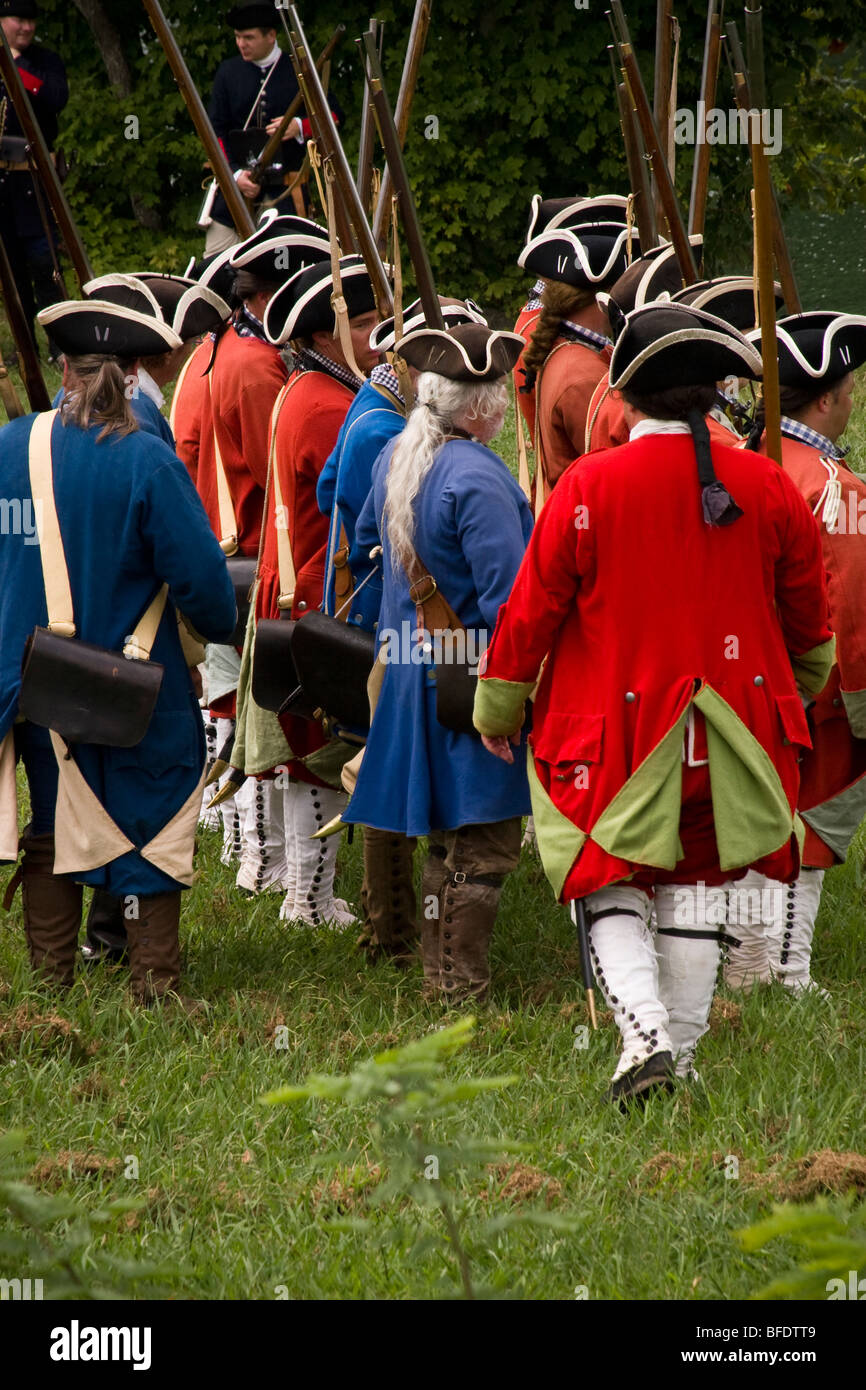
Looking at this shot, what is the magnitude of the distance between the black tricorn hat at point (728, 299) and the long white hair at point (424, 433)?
879 millimetres

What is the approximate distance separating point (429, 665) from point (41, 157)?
253 centimetres

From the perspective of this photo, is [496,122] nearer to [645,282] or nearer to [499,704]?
[645,282]

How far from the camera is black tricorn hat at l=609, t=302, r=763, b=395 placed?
4086 millimetres

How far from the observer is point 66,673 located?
4730mm

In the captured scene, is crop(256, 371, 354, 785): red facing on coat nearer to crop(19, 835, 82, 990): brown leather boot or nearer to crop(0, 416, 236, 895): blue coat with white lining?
crop(0, 416, 236, 895): blue coat with white lining

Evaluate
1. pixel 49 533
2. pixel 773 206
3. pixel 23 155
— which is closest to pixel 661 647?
pixel 773 206

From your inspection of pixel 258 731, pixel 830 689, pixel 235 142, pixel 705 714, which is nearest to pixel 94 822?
pixel 258 731

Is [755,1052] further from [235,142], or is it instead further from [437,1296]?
[235,142]

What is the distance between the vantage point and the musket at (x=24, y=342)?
17.6 feet

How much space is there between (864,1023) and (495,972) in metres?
1.20

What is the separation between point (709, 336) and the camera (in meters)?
4.10

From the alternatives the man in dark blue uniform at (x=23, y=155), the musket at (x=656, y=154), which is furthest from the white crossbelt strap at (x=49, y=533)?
the man in dark blue uniform at (x=23, y=155)

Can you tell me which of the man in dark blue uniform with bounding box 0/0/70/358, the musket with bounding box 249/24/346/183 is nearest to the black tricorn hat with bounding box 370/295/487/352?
the musket with bounding box 249/24/346/183

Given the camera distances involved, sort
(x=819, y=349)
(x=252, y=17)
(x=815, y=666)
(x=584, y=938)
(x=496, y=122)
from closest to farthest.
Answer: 1. (x=584, y=938)
2. (x=815, y=666)
3. (x=819, y=349)
4. (x=252, y=17)
5. (x=496, y=122)
